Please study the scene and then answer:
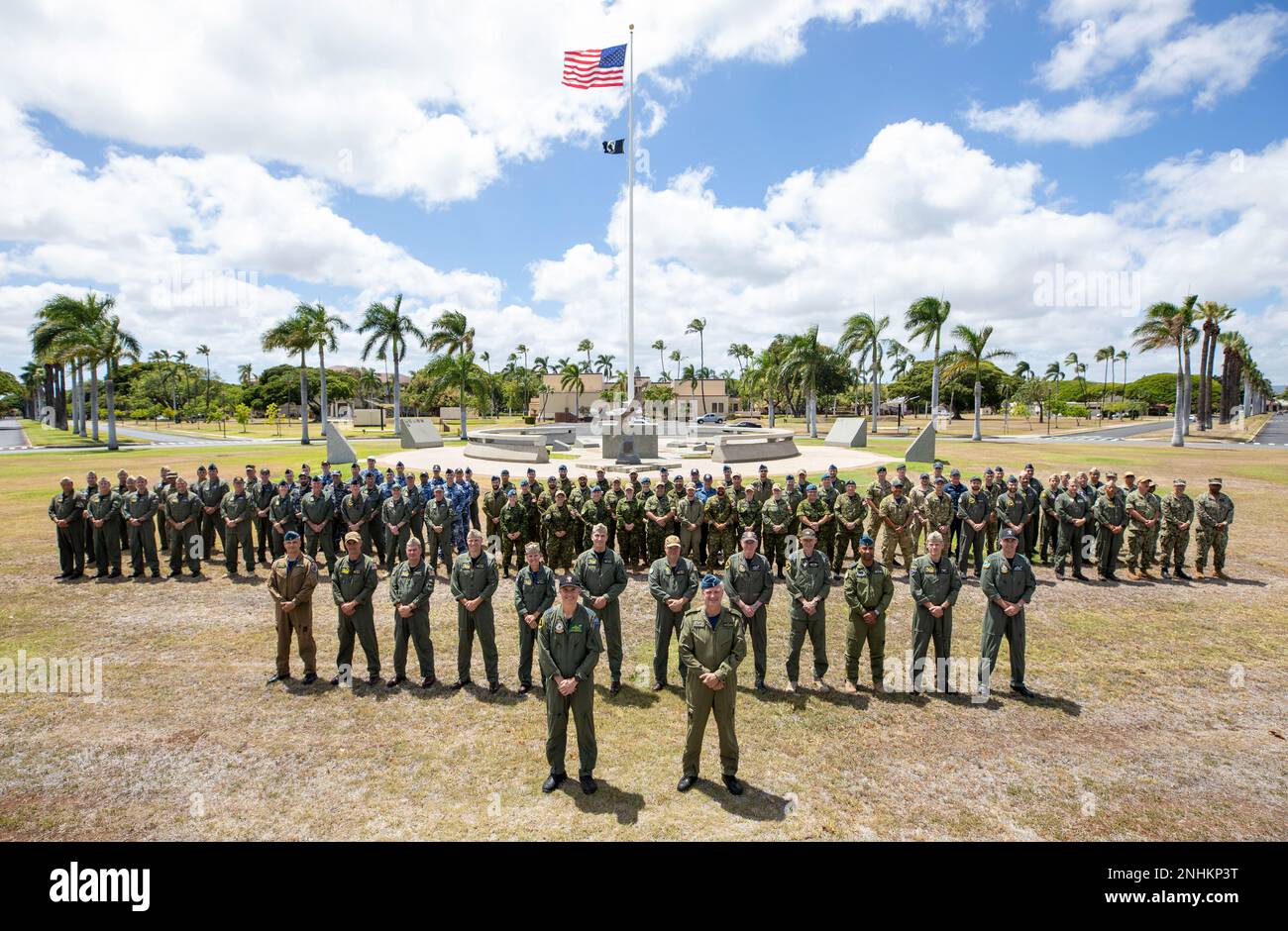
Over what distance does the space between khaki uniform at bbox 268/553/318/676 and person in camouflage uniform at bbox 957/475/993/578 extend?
10691mm

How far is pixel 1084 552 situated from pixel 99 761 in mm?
15072

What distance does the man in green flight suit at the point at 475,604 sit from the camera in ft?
22.7

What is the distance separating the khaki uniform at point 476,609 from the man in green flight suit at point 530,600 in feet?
1.05

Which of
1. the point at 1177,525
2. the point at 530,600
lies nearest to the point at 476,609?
the point at 530,600

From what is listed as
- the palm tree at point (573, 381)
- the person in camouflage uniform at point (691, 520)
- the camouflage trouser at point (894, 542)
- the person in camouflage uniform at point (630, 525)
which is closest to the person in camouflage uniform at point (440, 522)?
the person in camouflage uniform at point (630, 525)

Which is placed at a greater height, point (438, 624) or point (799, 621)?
point (799, 621)

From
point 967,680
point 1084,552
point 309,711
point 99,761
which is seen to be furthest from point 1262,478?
point 99,761

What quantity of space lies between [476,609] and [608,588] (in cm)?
153

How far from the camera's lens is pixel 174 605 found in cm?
992

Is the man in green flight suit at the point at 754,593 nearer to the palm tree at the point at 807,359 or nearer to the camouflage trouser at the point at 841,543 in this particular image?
the camouflage trouser at the point at 841,543

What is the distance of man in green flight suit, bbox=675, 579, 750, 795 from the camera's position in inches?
204
